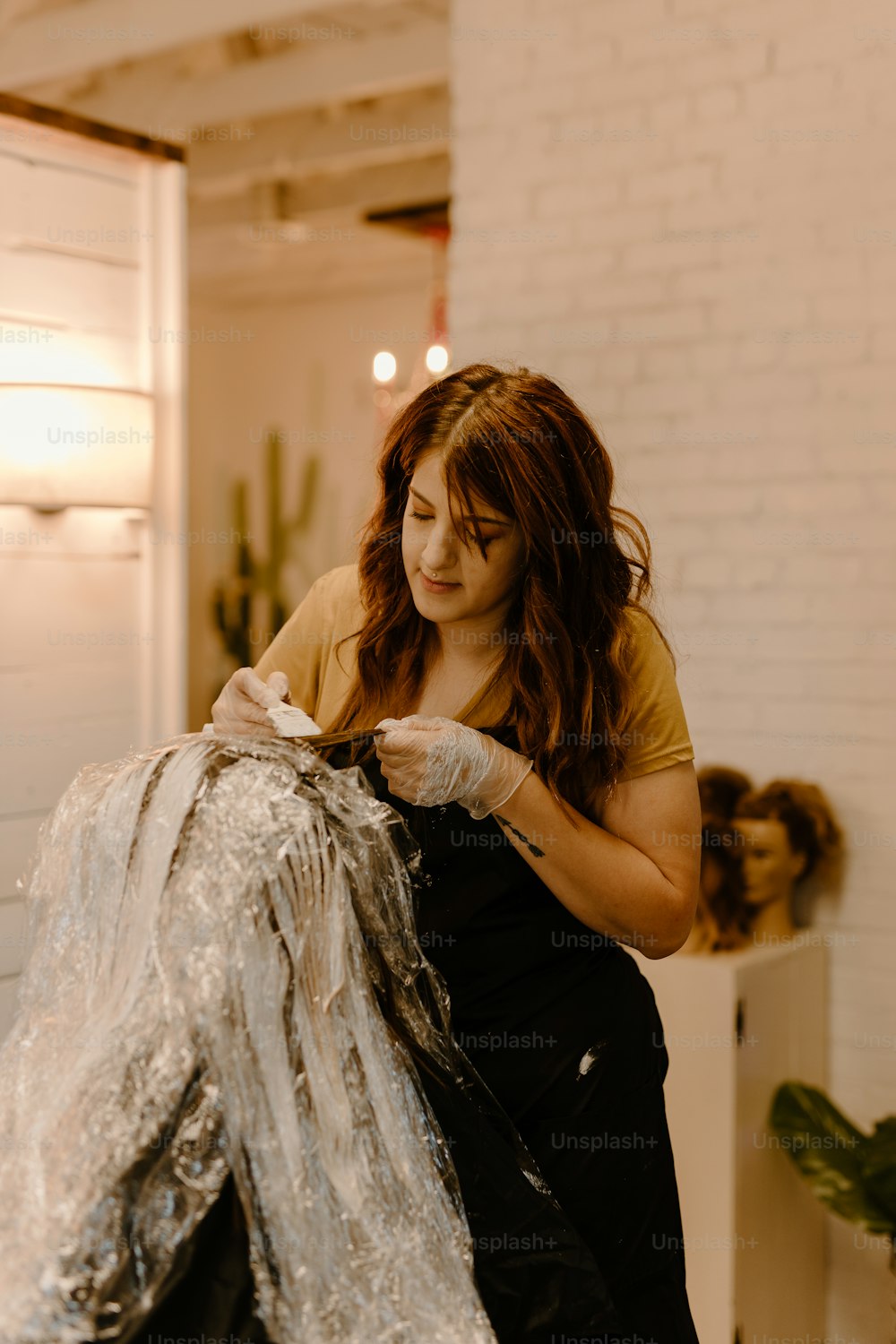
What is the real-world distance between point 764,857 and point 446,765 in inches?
60.8

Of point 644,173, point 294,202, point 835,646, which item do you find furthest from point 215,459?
point 835,646

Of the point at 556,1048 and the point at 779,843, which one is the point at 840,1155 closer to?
the point at 779,843

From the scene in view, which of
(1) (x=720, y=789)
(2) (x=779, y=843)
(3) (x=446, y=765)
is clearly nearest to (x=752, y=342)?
(1) (x=720, y=789)

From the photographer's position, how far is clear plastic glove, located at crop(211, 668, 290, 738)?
137cm

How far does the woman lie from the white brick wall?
1168 mm

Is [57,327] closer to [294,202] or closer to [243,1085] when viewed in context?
[243,1085]

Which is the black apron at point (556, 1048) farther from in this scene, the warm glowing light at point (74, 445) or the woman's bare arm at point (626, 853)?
the warm glowing light at point (74, 445)

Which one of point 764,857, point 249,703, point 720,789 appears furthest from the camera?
point 720,789

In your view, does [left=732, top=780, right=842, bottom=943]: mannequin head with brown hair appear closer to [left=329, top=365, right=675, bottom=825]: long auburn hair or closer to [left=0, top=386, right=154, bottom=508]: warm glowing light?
[left=329, top=365, right=675, bottom=825]: long auburn hair

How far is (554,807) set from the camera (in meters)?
1.36

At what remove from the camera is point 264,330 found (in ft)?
21.9

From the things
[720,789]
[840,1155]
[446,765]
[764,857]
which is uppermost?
[446,765]

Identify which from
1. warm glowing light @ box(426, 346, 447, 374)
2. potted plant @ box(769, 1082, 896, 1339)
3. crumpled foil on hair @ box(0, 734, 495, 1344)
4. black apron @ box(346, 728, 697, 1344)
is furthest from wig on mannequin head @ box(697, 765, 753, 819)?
crumpled foil on hair @ box(0, 734, 495, 1344)

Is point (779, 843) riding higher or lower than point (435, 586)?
lower
